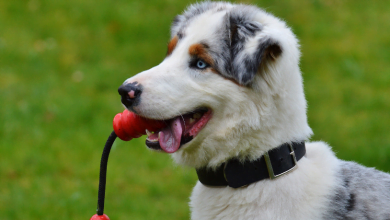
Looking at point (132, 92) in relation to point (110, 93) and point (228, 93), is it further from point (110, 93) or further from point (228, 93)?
point (110, 93)

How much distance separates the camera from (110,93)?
7672mm

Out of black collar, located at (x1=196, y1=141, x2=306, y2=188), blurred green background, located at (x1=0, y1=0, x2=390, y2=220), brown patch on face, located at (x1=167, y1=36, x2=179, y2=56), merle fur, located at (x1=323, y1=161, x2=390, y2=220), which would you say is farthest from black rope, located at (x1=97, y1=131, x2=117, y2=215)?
blurred green background, located at (x1=0, y1=0, x2=390, y2=220)

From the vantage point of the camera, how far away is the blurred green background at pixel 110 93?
18.2 feet

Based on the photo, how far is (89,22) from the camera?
9.24 metres

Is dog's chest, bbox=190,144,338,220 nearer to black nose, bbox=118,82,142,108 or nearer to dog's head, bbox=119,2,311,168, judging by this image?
dog's head, bbox=119,2,311,168

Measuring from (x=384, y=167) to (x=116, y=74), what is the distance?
4820 millimetres

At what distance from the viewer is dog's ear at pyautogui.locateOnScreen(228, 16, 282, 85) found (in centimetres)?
267

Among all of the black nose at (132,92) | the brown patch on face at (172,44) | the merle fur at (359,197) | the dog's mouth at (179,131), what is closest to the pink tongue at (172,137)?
the dog's mouth at (179,131)

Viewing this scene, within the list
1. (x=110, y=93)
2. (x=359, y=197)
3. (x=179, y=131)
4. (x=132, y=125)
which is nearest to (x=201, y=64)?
(x=179, y=131)

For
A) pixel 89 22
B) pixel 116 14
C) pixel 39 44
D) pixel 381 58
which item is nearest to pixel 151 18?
pixel 116 14

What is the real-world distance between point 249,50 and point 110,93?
5274mm

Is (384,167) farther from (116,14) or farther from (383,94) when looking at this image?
(116,14)

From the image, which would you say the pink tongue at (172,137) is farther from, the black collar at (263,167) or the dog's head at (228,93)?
the black collar at (263,167)

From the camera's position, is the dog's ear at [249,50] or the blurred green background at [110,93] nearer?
the dog's ear at [249,50]
